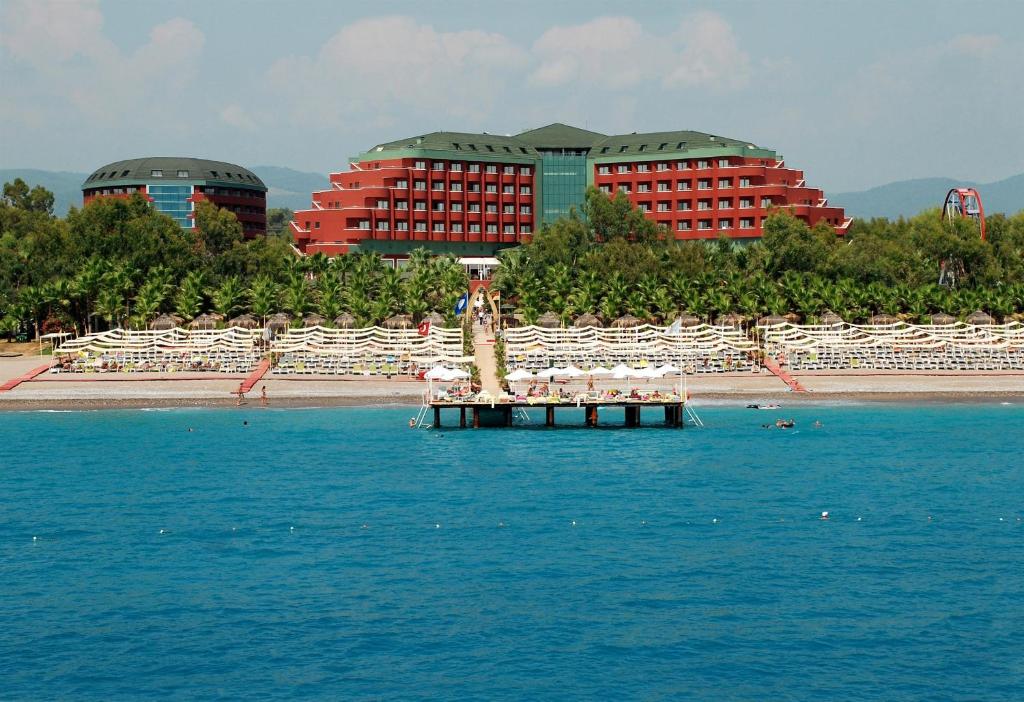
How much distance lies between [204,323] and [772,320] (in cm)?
4212

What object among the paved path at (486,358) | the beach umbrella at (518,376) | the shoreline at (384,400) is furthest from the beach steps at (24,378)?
the beach umbrella at (518,376)

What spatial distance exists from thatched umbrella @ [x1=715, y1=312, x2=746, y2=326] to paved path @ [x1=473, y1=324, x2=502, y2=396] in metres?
17.2

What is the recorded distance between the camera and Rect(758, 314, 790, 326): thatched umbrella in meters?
102

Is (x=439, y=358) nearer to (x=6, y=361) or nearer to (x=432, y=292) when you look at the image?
(x=432, y=292)

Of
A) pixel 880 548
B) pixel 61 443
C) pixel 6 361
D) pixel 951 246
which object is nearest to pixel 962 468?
pixel 880 548

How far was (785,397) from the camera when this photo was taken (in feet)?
278

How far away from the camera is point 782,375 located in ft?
296

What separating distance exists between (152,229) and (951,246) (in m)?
76.7

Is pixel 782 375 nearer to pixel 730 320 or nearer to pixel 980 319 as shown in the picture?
pixel 730 320

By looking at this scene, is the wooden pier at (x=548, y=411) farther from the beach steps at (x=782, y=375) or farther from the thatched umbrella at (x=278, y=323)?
the thatched umbrella at (x=278, y=323)

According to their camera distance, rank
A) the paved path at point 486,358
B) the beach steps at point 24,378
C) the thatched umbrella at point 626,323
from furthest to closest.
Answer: the thatched umbrella at point 626,323, the beach steps at point 24,378, the paved path at point 486,358

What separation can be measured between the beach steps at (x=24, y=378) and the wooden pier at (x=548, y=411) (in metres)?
29.2

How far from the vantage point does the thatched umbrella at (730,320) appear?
104 metres

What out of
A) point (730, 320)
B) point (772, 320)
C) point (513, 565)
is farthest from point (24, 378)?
point (513, 565)
